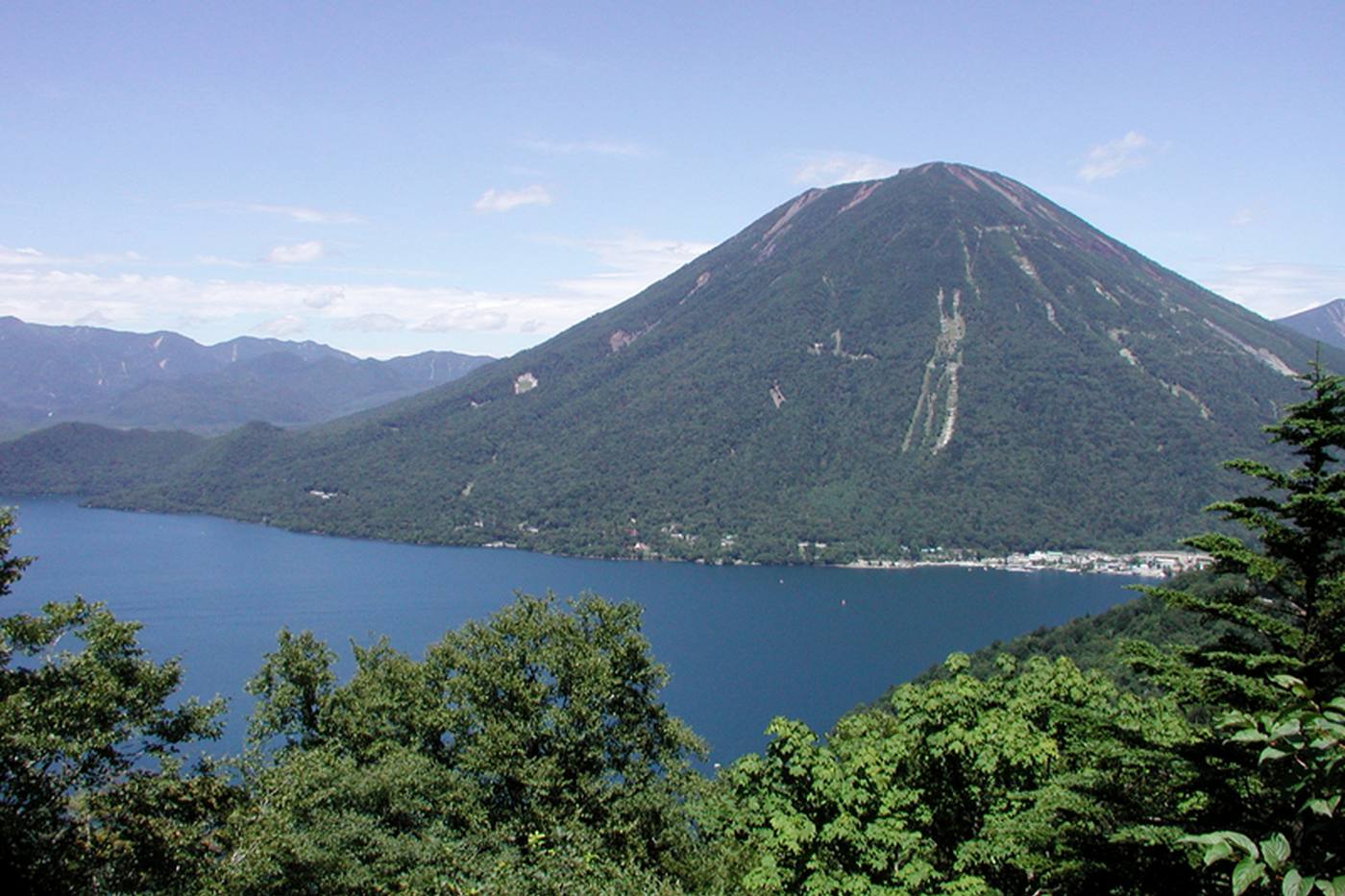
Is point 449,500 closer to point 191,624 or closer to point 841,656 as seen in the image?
point 191,624

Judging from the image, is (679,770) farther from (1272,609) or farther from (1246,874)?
(1246,874)

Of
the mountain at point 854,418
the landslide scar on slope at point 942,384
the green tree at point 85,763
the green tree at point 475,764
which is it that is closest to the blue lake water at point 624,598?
the mountain at point 854,418

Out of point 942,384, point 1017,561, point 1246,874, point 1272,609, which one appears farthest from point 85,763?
point 942,384

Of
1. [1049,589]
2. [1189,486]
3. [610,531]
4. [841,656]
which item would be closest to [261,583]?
[610,531]

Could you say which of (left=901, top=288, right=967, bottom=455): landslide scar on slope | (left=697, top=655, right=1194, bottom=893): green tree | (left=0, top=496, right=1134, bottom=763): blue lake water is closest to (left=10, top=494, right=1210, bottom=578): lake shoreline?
(left=0, top=496, right=1134, bottom=763): blue lake water

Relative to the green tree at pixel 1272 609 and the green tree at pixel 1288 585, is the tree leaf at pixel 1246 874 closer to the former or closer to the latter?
the green tree at pixel 1272 609
